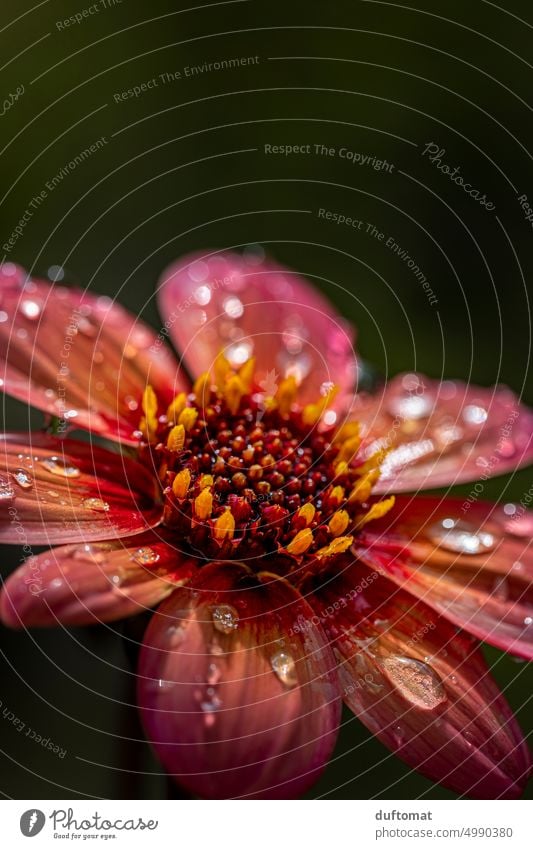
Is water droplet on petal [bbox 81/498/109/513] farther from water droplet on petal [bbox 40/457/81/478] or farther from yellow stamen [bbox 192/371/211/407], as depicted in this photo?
yellow stamen [bbox 192/371/211/407]

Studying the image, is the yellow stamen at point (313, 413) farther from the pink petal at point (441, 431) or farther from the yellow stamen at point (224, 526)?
the yellow stamen at point (224, 526)

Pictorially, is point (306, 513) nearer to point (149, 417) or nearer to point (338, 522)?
point (338, 522)

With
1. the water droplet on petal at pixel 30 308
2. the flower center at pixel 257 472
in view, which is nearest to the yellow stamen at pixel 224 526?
the flower center at pixel 257 472

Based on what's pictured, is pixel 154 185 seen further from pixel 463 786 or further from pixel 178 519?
pixel 463 786

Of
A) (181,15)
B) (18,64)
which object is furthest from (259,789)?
(181,15)

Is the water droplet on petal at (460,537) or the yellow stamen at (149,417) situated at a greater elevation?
the yellow stamen at (149,417)

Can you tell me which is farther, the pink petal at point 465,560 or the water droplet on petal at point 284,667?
the pink petal at point 465,560

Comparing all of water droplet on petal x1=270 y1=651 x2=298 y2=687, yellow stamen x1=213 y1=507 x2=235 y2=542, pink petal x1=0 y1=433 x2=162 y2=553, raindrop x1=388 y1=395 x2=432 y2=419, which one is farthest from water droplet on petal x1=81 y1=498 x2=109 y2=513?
raindrop x1=388 y1=395 x2=432 y2=419

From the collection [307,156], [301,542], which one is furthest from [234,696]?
[307,156]
